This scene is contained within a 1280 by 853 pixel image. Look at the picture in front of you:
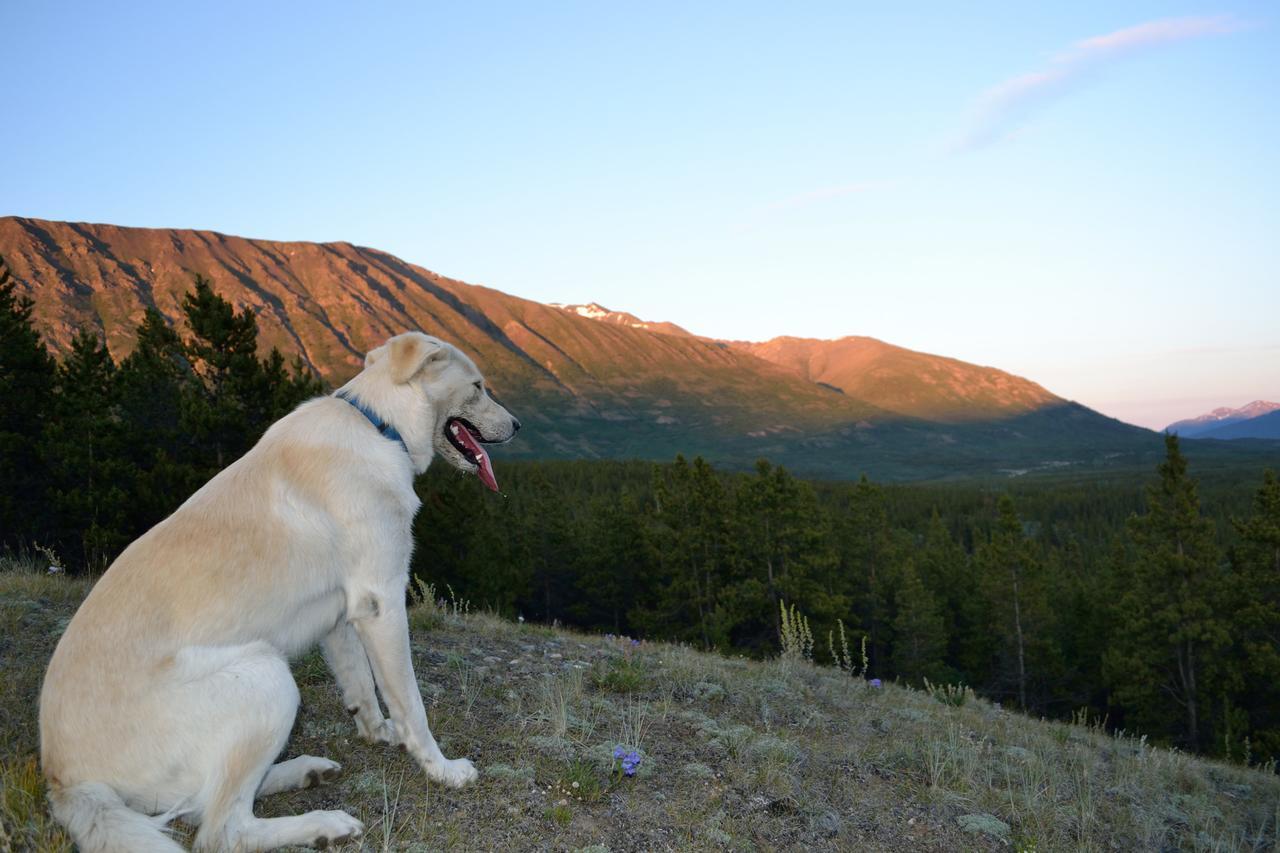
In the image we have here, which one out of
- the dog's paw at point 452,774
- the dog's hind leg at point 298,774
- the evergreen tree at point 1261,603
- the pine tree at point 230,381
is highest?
the pine tree at point 230,381

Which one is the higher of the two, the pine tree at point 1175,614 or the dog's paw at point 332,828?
the dog's paw at point 332,828

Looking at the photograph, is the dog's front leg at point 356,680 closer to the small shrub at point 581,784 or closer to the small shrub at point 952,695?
the small shrub at point 581,784

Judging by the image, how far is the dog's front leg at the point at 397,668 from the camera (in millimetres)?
4008

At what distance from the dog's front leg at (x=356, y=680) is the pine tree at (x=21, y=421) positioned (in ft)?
105

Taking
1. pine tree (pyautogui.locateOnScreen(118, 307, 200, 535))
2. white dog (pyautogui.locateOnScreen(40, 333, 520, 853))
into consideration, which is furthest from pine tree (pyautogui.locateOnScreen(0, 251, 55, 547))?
white dog (pyautogui.locateOnScreen(40, 333, 520, 853))

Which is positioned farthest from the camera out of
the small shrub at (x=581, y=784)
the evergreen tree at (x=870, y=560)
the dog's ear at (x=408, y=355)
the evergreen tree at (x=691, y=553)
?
the evergreen tree at (x=870, y=560)

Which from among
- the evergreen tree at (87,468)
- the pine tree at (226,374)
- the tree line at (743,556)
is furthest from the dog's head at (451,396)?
the pine tree at (226,374)

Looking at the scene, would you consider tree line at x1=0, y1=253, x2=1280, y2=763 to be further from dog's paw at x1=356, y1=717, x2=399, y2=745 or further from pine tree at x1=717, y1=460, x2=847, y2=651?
dog's paw at x1=356, y1=717, x2=399, y2=745

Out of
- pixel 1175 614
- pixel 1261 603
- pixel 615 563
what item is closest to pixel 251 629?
pixel 1175 614

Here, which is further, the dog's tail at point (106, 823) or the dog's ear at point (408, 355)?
the dog's ear at point (408, 355)

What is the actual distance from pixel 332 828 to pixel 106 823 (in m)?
0.93

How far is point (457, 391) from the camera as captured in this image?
186 inches

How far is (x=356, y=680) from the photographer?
4734 mm

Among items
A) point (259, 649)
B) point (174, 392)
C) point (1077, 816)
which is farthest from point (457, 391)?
point (174, 392)
